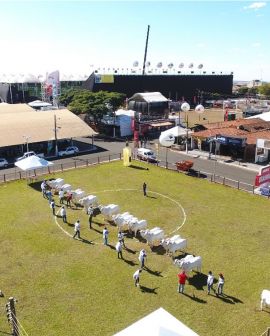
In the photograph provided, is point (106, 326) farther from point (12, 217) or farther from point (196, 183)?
point (196, 183)

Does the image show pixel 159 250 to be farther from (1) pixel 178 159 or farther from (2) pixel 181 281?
(1) pixel 178 159

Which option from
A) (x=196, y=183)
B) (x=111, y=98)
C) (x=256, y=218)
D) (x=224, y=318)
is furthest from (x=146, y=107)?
(x=224, y=318)

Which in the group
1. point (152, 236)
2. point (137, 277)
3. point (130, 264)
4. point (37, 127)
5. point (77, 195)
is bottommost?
point (130, 264)

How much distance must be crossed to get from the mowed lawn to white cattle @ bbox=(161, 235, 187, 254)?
1.93ft

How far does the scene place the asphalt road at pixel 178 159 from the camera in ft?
129

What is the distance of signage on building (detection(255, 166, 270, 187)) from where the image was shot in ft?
103

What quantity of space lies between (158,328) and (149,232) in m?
10.5

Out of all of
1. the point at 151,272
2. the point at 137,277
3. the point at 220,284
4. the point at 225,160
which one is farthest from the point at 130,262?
the point at 225,160

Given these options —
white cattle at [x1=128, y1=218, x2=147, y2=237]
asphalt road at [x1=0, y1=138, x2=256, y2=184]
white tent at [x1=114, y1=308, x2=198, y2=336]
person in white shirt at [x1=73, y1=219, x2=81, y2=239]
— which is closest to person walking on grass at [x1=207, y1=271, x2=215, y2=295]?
white tent at [x1=114, y1=308, x2=198, y2=336]

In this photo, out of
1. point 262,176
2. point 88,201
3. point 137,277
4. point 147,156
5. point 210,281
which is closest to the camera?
point 210,281

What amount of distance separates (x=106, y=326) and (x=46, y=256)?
7.55 m

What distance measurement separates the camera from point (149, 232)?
23438 millimetres

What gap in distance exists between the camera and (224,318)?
16828mm

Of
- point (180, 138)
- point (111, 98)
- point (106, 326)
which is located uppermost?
point (111, 98)
